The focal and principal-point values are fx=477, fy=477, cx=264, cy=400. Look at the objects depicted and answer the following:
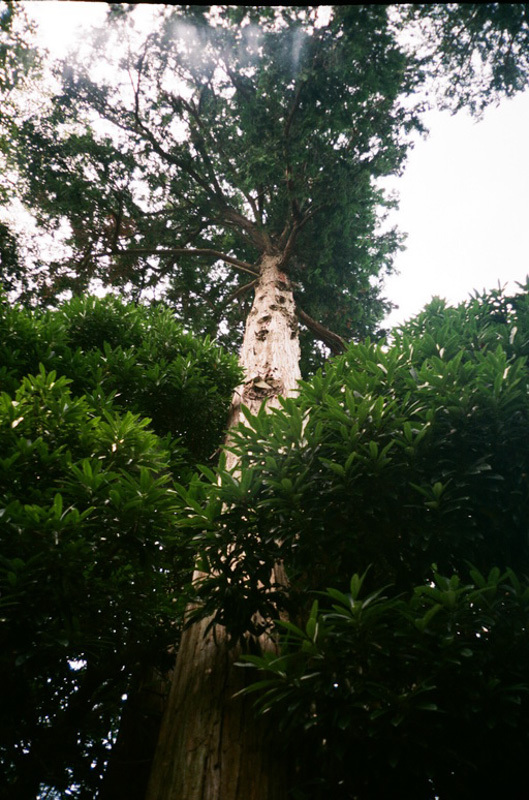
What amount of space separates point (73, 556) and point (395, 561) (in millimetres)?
1590

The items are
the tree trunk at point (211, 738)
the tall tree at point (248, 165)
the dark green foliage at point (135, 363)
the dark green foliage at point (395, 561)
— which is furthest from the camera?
the tall tree at point (248, 165)

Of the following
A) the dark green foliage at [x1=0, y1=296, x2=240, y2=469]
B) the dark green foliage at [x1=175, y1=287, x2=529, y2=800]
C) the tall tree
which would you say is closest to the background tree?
the tall tree

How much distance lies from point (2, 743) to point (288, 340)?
4196 millimetres

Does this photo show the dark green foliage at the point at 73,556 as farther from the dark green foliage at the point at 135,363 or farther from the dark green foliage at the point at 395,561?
the dark green foliage at the point at 395,561

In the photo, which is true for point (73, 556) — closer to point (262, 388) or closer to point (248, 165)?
point (262, 388)

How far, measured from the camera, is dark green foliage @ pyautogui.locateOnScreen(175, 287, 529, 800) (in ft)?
6.14

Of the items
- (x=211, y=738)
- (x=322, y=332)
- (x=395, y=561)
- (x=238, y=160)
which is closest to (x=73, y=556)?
(x=211, y=738)

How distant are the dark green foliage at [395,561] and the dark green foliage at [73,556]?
45cm

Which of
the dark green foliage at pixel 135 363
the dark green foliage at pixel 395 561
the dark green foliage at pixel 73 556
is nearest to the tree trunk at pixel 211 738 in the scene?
the dark green foliage at pixel 395 561

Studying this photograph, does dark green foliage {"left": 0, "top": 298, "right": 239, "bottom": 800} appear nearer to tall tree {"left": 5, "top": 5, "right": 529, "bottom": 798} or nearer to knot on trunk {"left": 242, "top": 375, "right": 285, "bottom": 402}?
knot on trunk {"left": 242, "top": 375, "right": 285, "bottom": 402}

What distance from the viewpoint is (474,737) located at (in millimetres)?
1873

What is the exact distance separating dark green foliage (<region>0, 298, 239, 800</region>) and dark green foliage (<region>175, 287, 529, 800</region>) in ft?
1.48

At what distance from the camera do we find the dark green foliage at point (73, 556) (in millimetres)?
2241

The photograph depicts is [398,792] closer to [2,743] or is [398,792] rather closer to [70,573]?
[70,573]
